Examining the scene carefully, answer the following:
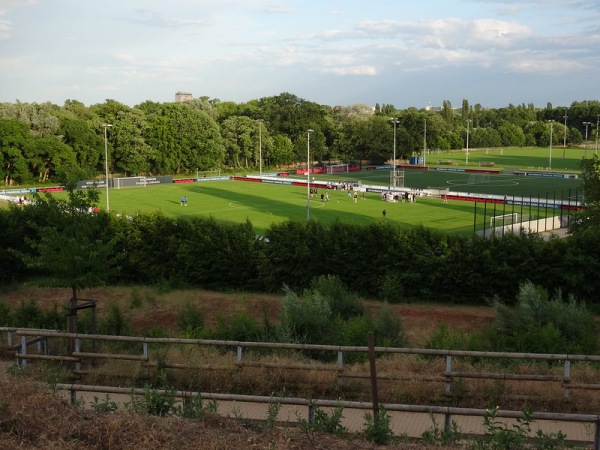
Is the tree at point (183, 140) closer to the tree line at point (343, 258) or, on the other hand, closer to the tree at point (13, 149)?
the tree at point (13, 149)

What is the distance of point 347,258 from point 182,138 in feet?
253

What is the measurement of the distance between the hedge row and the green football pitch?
9656mm

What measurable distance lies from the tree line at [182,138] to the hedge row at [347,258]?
3914cm

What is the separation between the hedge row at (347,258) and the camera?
90.5 feet

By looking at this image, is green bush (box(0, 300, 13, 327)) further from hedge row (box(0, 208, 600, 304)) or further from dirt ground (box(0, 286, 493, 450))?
dirt ground (box(0, 286, 493, 450))

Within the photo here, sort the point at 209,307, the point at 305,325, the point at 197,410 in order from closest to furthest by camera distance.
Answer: the point at 197,410 → the point at 305,325 → the point at 209,307

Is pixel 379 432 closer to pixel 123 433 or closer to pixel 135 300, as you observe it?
pixel 123 433

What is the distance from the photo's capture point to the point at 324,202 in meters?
66.9

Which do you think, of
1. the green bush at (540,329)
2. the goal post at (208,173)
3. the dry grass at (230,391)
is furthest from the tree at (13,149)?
the dry grass at (230,391)

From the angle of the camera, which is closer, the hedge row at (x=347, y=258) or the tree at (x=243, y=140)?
the hedge row at (x=347, y=258)

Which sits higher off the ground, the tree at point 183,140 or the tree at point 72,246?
the tree at point 183,140

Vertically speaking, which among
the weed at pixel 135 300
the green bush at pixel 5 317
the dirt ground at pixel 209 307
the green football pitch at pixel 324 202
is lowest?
the dirt ground at pixel 209 307

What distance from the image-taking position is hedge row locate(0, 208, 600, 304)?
27578 millimetres

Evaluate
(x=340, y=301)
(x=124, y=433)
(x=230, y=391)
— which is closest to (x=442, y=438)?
(x=124, y=433)
